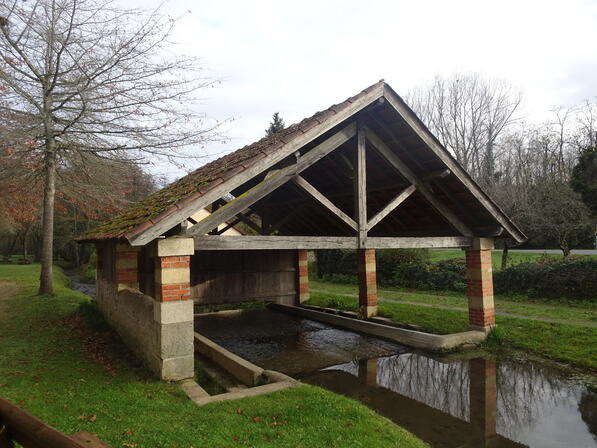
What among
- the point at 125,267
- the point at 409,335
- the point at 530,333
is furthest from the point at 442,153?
the point at 125,267

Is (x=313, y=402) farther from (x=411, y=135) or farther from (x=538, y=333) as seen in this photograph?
(x=538, y=333)

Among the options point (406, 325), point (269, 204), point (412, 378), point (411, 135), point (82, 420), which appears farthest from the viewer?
point (269, 204)

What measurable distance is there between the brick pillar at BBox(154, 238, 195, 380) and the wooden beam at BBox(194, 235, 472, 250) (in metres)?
0.41

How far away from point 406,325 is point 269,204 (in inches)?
237

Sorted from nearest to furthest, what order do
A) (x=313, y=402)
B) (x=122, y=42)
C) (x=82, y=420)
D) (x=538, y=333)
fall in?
(x=82, y=420) < (x=313, y=402) < (x=538, y=333) < (x=122, y=42)

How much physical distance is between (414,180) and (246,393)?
18.0 ft

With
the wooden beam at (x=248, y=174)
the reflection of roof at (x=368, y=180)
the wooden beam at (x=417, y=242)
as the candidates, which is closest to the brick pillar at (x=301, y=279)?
the reflection of roof at (x=368, y=180)

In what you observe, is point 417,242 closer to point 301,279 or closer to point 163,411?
point 163,411

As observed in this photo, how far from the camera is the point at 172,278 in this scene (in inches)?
231

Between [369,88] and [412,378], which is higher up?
[369,88]

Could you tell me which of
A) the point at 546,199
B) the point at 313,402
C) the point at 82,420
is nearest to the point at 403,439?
the point at 313,402

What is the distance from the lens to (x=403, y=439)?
4281 millimetres

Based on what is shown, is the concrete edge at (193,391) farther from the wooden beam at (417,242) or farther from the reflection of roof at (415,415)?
the wooden beam at (417,242)

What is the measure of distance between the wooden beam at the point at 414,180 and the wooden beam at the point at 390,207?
0.26m
